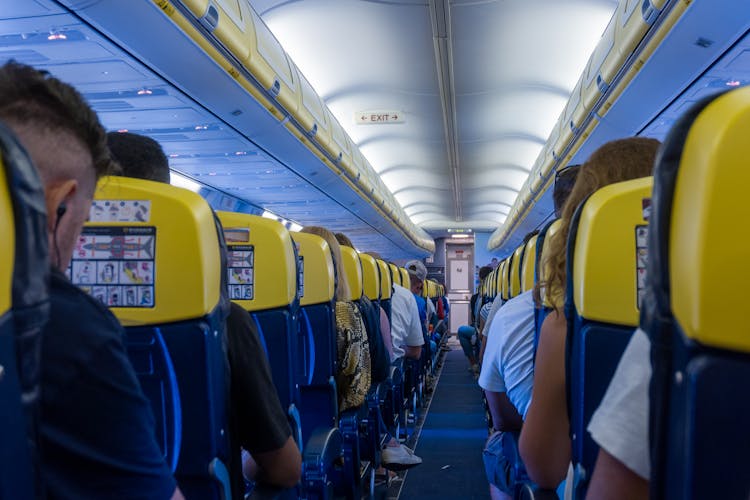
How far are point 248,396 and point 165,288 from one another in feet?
1.69

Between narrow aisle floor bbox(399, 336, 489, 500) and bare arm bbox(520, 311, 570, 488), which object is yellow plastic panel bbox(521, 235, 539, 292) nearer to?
bare arm bbox(520, 311, 570, 488)

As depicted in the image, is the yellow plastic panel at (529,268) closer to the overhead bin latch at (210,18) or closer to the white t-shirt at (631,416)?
the white t-shirt at (631,416)

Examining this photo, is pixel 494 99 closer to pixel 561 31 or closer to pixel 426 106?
Result: pixel 426 106

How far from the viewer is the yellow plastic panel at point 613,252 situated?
1.59 meters

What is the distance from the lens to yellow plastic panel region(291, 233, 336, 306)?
3.51 meters

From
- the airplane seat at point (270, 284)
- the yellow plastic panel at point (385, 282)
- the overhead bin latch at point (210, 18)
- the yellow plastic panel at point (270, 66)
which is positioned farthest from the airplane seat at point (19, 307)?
the yellow plastic panel at point (385, 282)

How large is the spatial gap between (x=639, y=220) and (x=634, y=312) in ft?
0.71

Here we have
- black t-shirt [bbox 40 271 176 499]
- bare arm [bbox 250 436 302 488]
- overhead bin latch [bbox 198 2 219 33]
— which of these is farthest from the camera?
overhead bin latch [bbox 198 2 219 33]

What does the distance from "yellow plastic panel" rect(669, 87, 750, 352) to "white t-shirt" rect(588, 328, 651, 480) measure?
0.19 metres

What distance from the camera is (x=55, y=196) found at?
1.12 meters

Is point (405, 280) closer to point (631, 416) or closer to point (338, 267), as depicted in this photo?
point (338, 267)

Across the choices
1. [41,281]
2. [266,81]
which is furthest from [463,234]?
[41,281]

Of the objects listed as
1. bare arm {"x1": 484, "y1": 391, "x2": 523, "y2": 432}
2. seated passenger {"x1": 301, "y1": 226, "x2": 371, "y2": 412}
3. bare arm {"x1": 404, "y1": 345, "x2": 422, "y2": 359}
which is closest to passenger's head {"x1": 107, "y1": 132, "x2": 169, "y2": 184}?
bare arm {"x1": 484, "y1": 391, "x2": 523, "y2": 432}

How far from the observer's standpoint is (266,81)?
5488mm
